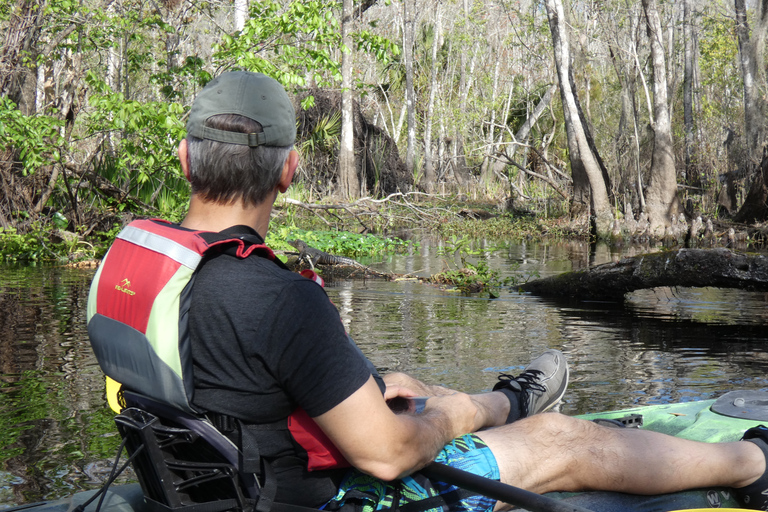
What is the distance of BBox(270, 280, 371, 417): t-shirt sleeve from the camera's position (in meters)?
1.88

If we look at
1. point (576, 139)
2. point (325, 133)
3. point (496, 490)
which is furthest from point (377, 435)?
point (325, 133)

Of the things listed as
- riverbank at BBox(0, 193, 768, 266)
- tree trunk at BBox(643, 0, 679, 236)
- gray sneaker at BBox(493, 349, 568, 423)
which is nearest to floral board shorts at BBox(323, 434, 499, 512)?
gray sneaker at BBox(493, 349, 568, 423)

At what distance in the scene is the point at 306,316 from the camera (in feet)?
6.20

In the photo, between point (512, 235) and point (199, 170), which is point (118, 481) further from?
point (512, 235)

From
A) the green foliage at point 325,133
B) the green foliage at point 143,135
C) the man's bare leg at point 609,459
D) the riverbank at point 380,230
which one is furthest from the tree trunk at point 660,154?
the man's bare leg at point 609,459

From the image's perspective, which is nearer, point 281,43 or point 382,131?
point 281,43

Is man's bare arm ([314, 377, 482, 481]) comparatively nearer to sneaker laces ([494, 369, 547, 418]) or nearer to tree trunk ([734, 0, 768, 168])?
sneaker laces ([494, 369, 547, 418])

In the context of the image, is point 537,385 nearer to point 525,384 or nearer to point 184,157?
point 525,384

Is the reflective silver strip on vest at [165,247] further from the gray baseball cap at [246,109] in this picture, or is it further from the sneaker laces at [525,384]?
the sneaker laces at [525,384]

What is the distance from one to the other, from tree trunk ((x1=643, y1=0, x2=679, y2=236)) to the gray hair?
16990mm

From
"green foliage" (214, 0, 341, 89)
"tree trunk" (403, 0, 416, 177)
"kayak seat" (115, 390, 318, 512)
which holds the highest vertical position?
"tree trunk" (403, 0, 416, 177)

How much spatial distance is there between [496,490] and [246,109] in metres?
1.28

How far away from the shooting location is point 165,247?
6.50ft

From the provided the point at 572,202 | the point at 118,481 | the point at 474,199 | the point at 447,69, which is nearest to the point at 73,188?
the point at 118,481
